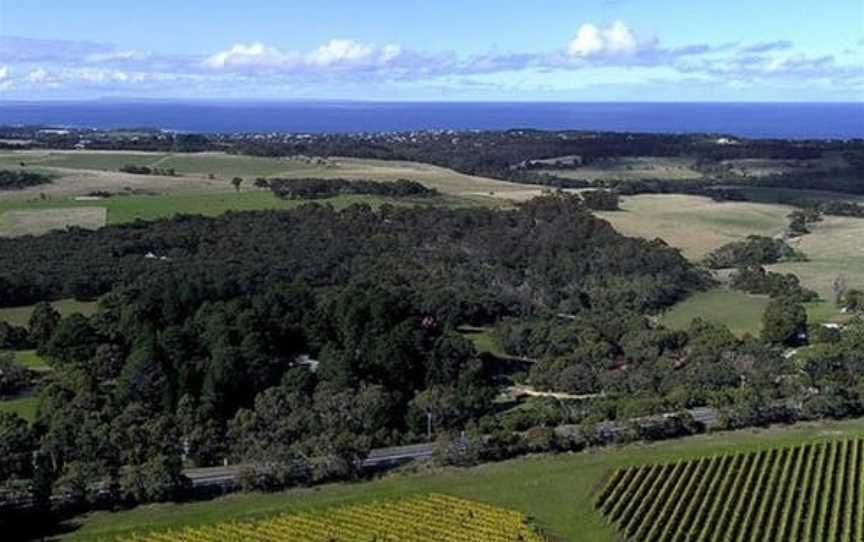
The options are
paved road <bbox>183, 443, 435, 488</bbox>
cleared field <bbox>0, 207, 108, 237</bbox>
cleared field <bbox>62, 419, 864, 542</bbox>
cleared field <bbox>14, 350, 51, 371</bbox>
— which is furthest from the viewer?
cleared field <bbox>0, 207, 108, 237</bbox>

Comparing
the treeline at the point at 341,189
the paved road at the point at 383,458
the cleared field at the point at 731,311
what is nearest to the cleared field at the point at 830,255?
the cleared field at the point at 731,311

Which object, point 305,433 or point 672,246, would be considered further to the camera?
point 672,246

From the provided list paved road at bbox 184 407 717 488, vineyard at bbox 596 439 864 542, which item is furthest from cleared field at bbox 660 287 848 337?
vineyard at bbox 596 439 864 542

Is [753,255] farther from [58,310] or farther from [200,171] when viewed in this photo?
[200,171]

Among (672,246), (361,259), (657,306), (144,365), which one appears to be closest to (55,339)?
(144,365)

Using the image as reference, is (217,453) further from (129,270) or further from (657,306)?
(657,306)

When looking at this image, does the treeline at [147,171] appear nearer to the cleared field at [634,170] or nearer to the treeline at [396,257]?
the treeline at [396,257]

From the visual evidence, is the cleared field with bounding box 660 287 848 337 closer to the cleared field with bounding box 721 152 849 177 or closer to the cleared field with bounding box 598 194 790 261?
the cleared field with bounding box 598 194 790 261
